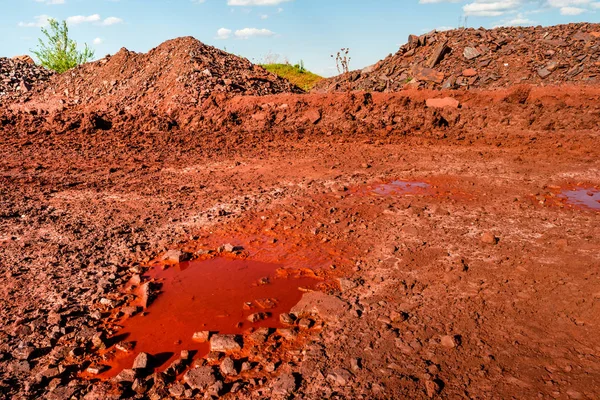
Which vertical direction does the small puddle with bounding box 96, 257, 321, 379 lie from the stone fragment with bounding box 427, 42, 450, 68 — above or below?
below

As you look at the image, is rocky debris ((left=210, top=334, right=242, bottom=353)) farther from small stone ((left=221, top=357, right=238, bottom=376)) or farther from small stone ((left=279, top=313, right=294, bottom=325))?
small stone ((left=279, top=313, right=294, bottom=325))

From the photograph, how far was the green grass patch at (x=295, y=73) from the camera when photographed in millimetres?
22328

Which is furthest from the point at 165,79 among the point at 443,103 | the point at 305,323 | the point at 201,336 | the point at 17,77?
the point at 305,323

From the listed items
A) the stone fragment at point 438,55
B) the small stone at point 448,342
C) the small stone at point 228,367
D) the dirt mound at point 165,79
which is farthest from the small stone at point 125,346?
the stone fragment at point 438,55

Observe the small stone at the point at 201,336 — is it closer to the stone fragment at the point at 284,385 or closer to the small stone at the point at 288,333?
the small stone at the point at 288,333

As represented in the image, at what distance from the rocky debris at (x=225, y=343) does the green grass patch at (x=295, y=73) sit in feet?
63.2

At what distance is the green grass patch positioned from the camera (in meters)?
22.3

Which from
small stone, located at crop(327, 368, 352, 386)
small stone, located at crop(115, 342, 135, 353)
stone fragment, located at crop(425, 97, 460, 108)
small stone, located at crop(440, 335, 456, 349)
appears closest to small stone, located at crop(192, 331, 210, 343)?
small stone, located at crop(115, 342, 135, 353)

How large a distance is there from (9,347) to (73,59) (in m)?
22.4

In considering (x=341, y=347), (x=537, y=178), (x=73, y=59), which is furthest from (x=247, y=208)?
(x=73, y=59)

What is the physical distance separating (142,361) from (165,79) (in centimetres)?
1166

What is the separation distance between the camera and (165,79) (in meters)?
13.2

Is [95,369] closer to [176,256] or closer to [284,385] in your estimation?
[284,385]

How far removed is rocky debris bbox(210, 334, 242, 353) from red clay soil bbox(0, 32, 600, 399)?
38 mm
